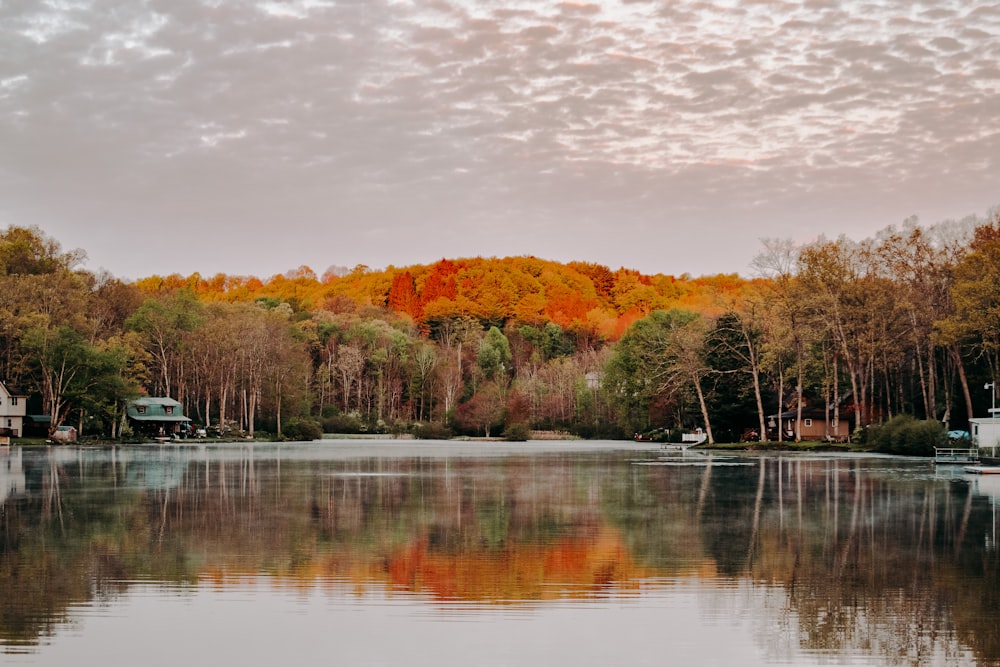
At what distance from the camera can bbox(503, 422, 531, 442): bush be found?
291 ft

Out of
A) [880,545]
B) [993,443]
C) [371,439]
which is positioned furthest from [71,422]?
[880,545]

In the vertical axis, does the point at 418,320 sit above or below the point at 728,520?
above

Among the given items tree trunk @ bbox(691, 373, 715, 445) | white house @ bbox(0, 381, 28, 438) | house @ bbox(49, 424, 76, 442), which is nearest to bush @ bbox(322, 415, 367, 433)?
house @ bbox(49, 424, 76, 442)

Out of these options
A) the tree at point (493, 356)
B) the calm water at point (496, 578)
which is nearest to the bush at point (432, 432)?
the tree at point (493, 356)

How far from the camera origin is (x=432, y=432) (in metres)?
94.8

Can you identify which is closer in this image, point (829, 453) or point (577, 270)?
point (829, 453)

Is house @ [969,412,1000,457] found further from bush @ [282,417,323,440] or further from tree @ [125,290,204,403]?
tree @ [125,290,204,403]

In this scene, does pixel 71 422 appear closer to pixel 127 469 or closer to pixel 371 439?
pixel 371 439

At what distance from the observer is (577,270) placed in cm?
14038

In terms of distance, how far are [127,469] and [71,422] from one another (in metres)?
43.8

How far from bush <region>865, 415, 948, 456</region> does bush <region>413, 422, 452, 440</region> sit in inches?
1916

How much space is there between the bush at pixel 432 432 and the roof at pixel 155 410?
2387cm

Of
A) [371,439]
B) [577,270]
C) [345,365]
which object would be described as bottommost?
[371,439]

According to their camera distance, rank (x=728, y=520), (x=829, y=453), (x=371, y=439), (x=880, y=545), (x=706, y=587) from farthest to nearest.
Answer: (x=371, y=439)
(x=829, y=453)
(x=728, y=520)
(x=880, y=545)
(x=706, y=587)
